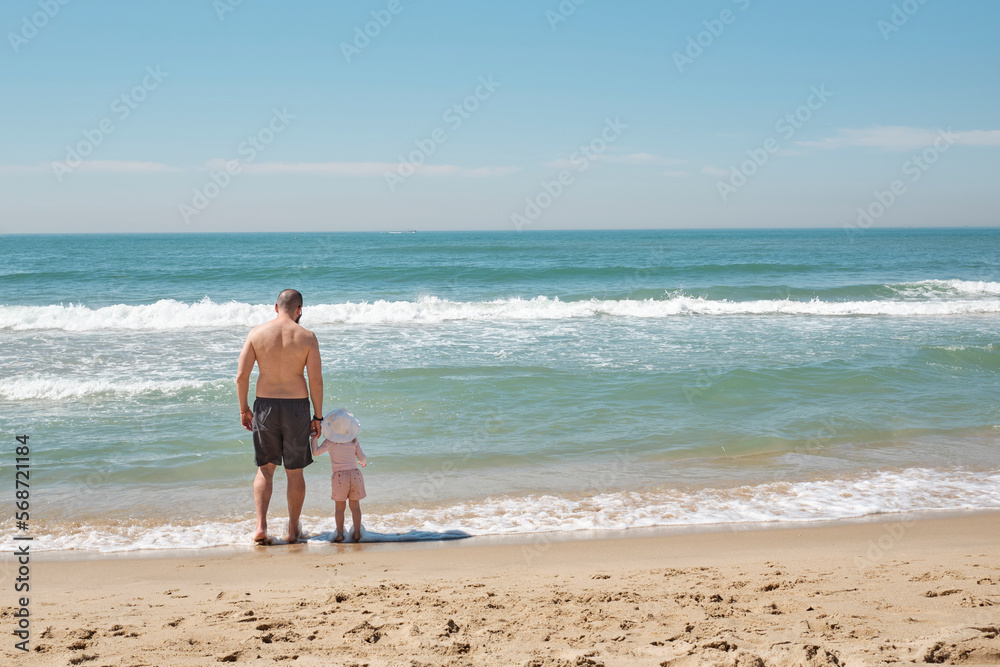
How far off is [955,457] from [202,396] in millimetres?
9300

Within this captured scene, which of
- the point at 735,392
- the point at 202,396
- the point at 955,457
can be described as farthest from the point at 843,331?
the point at 202,396

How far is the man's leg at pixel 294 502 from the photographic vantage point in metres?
4.95

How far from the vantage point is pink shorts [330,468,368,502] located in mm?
4992

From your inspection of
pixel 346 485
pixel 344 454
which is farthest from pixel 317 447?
pixel 346 485

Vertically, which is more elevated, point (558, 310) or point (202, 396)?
point (558, 310)

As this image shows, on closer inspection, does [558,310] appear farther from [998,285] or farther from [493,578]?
[998,285]

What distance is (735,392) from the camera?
9.37m

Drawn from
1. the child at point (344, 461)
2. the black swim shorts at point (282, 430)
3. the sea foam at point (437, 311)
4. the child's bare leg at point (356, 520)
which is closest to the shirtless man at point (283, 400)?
the black swim shorts at point (282, 430)

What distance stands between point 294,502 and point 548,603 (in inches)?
89.4

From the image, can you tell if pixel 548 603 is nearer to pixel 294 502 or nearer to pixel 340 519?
pixel 340 519

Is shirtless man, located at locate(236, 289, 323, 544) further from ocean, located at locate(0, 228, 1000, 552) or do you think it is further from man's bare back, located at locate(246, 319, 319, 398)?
ocean, located at locate(0, 228, 1000, 552)

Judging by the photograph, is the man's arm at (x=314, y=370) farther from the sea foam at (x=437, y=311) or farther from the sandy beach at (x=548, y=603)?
the sea foam at (x=437, y=311)

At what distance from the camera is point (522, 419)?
26.8 feet

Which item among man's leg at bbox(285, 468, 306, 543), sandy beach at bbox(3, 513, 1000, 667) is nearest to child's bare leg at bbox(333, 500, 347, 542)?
sandy beach at bbox(3, 513, 1000, 667)
